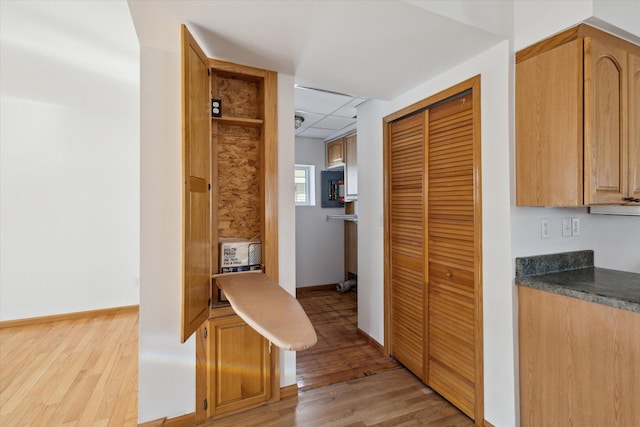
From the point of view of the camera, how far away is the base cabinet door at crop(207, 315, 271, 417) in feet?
6.16

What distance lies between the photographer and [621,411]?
1280 millimetres

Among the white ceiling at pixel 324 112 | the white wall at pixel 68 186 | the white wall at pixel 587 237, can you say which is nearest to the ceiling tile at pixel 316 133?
the white ceiling at pixel 324 112

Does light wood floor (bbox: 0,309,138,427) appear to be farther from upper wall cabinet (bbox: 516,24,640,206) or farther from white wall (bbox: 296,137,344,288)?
upper wall cabinet (bbox: 516,24,640,206)

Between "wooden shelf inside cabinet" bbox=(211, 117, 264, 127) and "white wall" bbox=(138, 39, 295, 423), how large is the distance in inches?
10.1

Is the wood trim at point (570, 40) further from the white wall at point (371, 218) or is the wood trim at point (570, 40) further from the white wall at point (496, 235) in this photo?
the white wall at point (371, 218)

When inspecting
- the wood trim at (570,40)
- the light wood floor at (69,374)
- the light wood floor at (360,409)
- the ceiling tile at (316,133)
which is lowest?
the light wood floor at (69,374)

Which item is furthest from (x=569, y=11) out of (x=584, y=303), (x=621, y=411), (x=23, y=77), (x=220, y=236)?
(x=23, y=77)

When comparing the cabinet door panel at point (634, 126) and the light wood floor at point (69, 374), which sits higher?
the cabinet door panel at point (634, 126)

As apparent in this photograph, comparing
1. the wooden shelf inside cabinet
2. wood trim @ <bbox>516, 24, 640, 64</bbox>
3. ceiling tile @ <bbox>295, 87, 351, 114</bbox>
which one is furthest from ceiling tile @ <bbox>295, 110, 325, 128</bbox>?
wood trim @ <bbox>516, 24, 640, 64</bbox>

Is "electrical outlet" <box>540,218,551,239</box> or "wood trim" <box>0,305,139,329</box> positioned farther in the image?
"wood trim" <box>0,305,139,329</box>

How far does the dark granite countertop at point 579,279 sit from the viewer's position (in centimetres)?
135

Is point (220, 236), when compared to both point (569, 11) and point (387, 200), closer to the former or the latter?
point (387, 200)

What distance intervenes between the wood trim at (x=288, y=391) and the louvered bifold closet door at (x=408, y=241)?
978 mm

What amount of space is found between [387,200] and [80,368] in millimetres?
3094
